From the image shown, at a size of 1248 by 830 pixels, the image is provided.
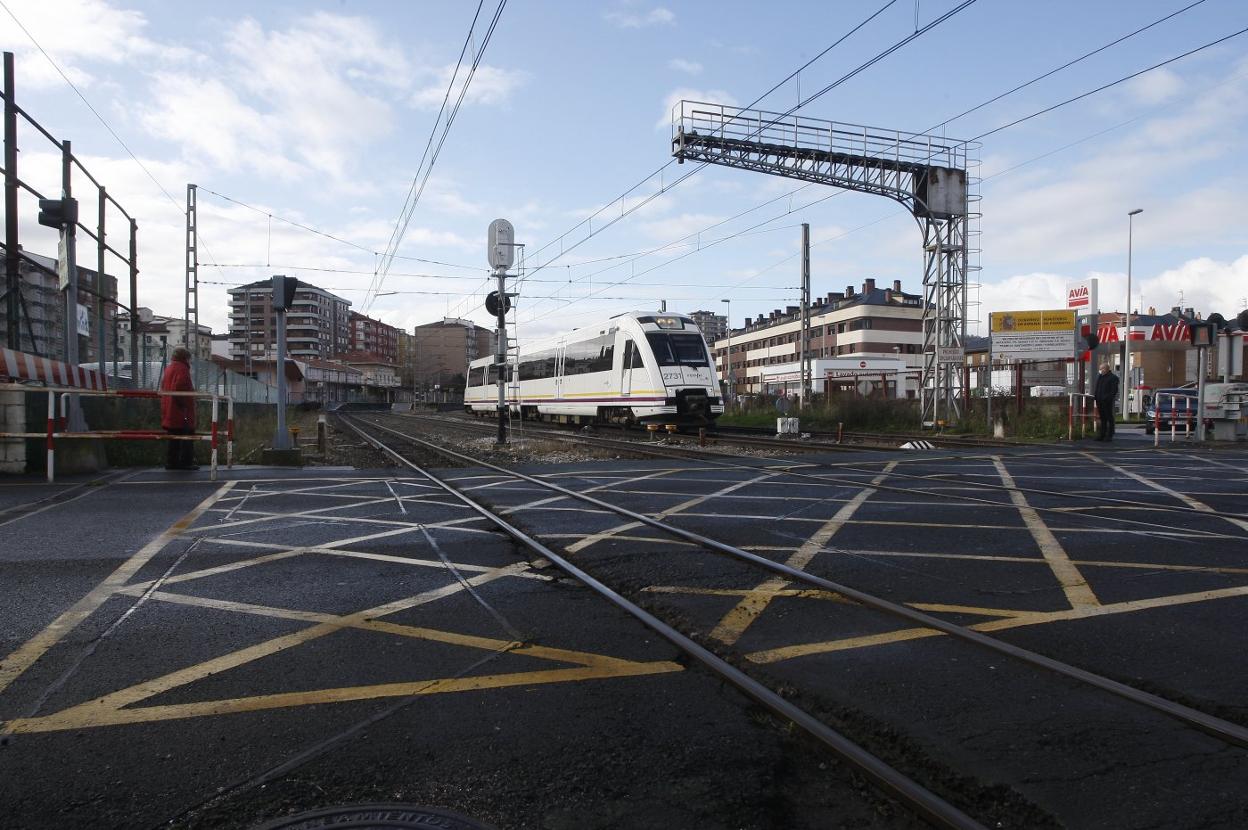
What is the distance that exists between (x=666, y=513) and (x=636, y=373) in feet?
54.2

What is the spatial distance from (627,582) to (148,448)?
12.1m

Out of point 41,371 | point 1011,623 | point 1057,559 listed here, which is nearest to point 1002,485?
point 1057,559

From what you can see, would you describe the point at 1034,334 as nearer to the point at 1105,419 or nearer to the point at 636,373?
the point at 1105,419

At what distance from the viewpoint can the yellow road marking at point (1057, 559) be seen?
4.89 meters

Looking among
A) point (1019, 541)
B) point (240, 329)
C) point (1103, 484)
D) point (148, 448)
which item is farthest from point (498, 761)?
point (240, 329)

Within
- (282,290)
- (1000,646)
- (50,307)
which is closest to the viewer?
(1000,646)

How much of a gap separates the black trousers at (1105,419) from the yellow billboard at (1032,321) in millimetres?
6977

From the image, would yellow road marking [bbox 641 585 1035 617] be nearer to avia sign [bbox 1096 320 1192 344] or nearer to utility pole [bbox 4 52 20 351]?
utility pole [bbox 4 52 20 351]

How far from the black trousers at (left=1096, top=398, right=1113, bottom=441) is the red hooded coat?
1852cm

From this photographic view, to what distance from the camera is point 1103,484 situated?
10617 mm

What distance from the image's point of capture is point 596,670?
12.0ft

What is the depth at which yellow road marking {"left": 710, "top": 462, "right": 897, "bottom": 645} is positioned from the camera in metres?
4.26

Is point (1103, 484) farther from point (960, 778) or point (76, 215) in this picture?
point (76, 215)

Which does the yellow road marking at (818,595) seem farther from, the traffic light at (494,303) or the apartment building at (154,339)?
the apartment building at (154,339)
